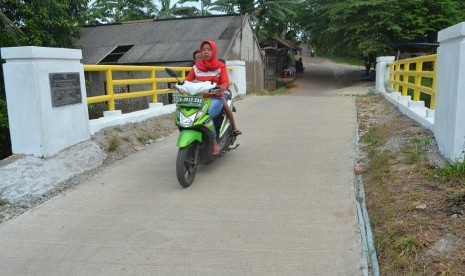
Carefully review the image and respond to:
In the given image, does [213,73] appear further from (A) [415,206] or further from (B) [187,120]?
(A) [415,206]

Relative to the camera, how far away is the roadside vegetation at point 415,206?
3076 millimetres

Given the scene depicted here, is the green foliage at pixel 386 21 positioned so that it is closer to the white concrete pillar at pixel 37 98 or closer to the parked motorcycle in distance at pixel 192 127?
the parked motorcycle in distance at pixel 192 127

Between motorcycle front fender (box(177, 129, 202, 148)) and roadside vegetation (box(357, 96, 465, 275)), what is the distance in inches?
77.9

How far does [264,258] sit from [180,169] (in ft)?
5.93

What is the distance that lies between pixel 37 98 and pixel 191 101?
73.8 inches

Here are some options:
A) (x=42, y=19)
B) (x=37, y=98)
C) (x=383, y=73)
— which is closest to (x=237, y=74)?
(x=383, y=73)

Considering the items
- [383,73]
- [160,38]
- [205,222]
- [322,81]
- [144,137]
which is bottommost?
[322,81]

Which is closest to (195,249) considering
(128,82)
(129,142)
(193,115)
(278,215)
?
(278,215)

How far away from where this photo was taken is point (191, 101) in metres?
5.18

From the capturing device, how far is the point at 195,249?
365 centimetres

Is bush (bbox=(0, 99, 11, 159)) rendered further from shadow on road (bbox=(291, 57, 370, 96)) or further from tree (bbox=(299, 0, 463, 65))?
shadow on road (bbox=(291, 57, 370, 96))

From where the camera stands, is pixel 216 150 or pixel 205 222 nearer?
pixel 205 222

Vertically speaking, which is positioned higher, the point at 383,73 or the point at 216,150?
the point at 383,73

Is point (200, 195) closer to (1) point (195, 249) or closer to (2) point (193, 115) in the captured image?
(2) point (193, 115)
